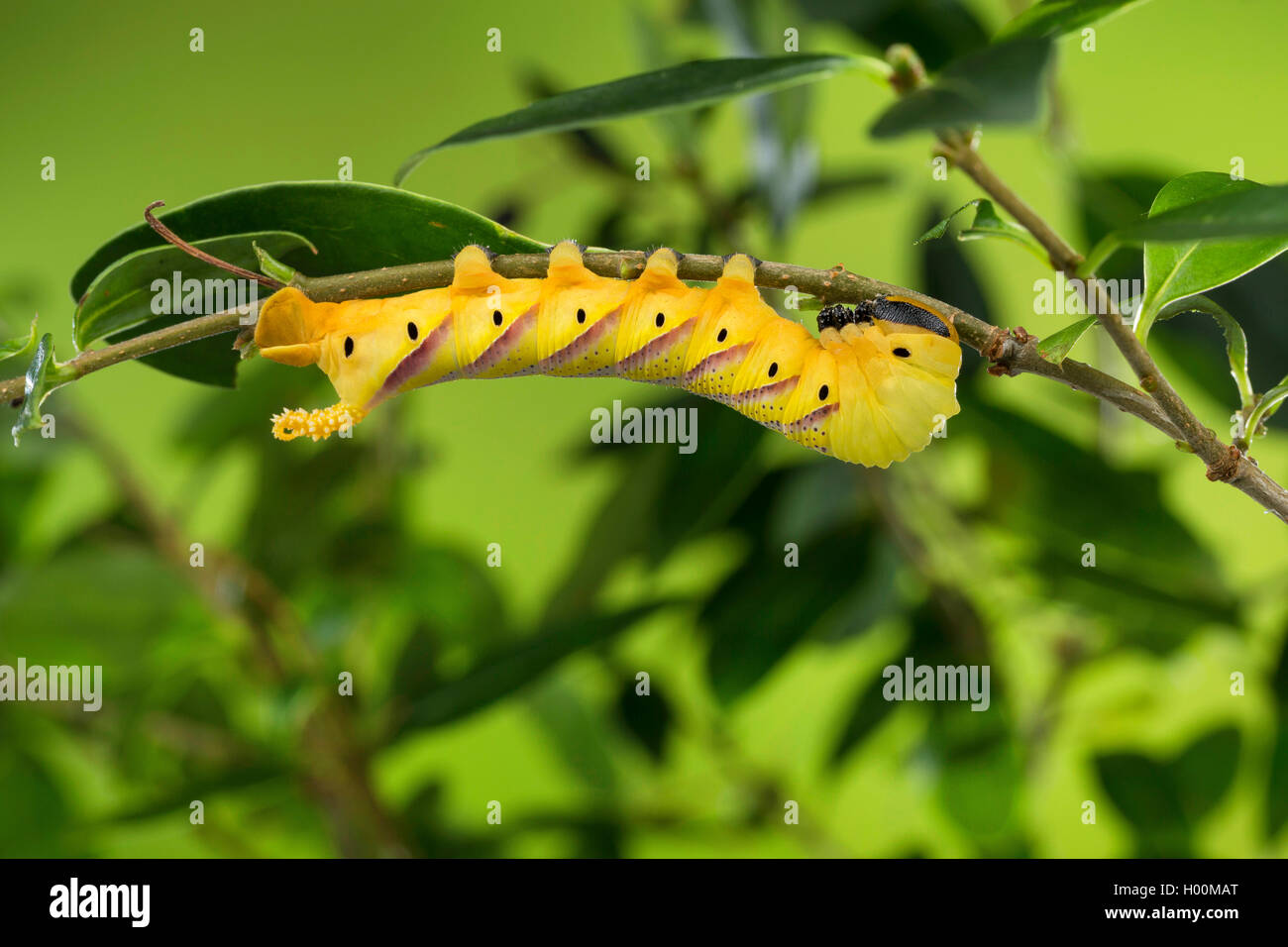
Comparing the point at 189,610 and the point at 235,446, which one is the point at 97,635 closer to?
the point at 189,610

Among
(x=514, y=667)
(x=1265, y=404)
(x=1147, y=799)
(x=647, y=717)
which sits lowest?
(x=1147, y=799)

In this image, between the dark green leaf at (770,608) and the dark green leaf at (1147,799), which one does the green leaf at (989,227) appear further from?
the dark green leaf at (1147,799)

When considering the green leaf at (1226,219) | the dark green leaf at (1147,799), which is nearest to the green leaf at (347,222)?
the green leaf at (1226,219)

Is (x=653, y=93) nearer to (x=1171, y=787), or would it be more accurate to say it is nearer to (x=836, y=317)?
(x=836, y=317)

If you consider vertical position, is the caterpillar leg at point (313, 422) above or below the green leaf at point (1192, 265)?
below

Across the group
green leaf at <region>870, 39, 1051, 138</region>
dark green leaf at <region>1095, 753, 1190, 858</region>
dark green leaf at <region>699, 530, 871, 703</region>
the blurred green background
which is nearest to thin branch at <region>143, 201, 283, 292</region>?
green leaf at <region>870, 39, 1051, 138</region>

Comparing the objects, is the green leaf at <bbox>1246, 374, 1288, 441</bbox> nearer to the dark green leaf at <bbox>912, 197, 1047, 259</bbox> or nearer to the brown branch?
the brown branch

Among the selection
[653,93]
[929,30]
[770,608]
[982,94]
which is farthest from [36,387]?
[929,30]
